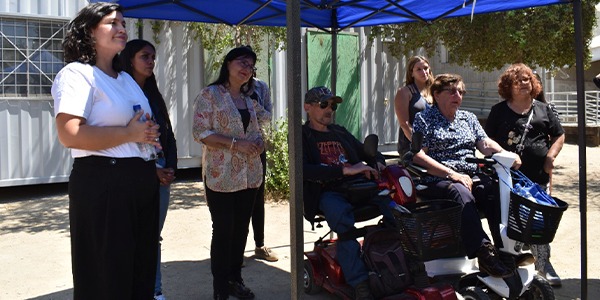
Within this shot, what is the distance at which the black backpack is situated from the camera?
4.26m

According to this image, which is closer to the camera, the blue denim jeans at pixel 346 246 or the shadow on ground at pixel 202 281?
the blue denim jeans at pixel 346 246

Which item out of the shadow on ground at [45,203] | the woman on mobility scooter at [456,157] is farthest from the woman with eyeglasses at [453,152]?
the shadow on ground at [45,203]

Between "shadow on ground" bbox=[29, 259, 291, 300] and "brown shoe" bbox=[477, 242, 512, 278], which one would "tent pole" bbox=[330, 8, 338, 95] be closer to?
"shadow on ground" bbox=[29, 259, 291, 300]

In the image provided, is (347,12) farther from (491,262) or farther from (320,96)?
(491,262)

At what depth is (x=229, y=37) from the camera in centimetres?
935

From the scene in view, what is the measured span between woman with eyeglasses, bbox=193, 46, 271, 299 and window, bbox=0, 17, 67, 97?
5.01 metres

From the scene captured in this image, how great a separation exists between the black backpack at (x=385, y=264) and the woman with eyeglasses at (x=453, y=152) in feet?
1.47

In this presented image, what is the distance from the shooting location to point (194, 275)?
17.7 feet

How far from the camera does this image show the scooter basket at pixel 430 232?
12.4 ft

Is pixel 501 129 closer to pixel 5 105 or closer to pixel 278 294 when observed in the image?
pixel 278 294

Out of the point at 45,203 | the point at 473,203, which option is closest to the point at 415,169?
the point at 473,203

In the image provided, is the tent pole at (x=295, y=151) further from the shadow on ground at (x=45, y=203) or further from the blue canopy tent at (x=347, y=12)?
the shadow on ground at (x=45, y=203)

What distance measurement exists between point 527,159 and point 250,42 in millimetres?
5176

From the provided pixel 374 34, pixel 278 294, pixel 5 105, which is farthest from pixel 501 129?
pixel 5 105
